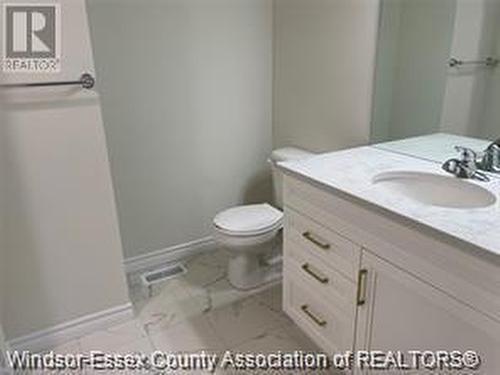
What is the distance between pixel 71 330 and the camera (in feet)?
6.02

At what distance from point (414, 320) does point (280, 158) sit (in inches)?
51.1

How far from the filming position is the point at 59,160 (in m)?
1.62

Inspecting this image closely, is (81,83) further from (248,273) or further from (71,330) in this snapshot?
(248,273)

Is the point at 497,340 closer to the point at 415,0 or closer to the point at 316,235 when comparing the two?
the point at 316,235

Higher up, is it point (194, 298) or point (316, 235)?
point (316, 235)

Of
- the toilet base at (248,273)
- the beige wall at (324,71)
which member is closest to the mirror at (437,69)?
the beige wall at (324,71)

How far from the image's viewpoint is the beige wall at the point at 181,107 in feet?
6.73

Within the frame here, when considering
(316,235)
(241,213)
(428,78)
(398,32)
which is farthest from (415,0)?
(241,213)

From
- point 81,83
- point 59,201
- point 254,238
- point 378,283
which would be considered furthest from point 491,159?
A: point 59,201

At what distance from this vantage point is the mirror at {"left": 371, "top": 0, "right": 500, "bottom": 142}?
4.68 ft

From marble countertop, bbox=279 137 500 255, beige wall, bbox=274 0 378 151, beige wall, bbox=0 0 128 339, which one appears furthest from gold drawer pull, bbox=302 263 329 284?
beige wall, bbox=0 0 128 339

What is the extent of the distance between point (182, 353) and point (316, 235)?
85cm

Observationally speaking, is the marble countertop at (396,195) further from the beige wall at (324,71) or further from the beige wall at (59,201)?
the beige wall at (59,201)

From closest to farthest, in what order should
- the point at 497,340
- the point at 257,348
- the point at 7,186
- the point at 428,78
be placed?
the point at 497,340, the point at 7,186, the point at 428,78, the point at 257,348
